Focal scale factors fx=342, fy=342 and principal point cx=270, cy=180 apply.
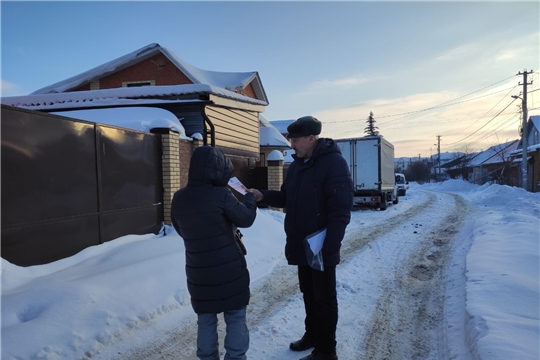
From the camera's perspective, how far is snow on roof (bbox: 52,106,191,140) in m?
6.48

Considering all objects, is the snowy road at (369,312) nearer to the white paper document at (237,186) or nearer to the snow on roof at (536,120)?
the white paper document at (237,186)

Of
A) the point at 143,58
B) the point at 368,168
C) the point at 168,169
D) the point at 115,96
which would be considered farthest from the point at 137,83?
the point at 368,168

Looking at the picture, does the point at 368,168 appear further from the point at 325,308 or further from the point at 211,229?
the point at 211,229

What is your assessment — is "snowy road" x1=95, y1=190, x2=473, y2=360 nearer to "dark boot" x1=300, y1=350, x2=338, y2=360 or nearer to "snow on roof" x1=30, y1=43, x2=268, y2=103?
"dark boot" x1=300, y1=350, x2=338, y2=360

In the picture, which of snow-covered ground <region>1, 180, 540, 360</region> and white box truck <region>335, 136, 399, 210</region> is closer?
snow-covered ground <region>1, 180, 540, 360</region>

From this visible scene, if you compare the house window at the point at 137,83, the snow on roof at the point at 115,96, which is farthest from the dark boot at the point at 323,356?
the house window at the point at 137,83

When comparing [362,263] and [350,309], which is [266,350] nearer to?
[350,309]

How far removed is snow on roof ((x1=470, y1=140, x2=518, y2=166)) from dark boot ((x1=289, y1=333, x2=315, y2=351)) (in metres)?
43.9

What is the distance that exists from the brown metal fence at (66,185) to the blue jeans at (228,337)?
2.93 metres

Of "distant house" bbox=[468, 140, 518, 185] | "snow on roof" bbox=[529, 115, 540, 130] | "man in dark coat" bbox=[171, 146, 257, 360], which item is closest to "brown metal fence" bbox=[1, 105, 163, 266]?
"man in dark coat" bbox=[171, 146, 257, 360]

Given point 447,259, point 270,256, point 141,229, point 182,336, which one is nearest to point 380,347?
point 182,336

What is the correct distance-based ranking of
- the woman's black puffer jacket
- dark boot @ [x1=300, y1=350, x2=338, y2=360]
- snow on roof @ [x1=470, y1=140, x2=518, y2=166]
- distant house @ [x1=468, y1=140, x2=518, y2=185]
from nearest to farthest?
the woman's black puffer jacket → dark boot @ [x1=300, y1=350, x2=338, y2=360] → distant house @ [x1=468, y1=140, x2=518, y2=185] → snow on roof @ [x1=470, y1=140, x2=518, y2=166]

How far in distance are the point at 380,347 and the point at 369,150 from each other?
13.1m

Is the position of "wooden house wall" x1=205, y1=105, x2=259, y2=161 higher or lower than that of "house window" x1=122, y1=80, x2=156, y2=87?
lower
